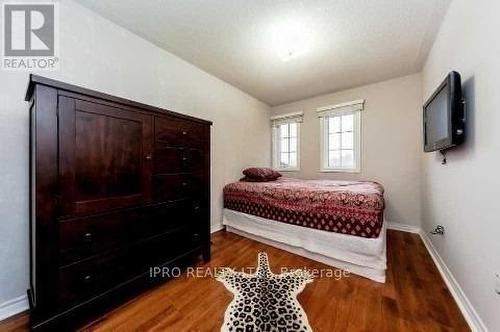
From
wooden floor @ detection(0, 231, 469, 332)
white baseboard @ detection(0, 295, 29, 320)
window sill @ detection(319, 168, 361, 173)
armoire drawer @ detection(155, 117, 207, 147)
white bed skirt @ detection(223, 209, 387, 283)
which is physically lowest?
wooden floor @ detection(0, 231, 469, 332)

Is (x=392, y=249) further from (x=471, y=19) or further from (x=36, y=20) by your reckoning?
(x=36, y=20)

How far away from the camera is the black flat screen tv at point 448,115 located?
134cm

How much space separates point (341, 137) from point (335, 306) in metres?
Result: 2.92

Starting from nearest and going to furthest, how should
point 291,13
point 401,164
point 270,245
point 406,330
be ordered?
point 406,330 < point 291,13 < point 270,245 < point 401,164

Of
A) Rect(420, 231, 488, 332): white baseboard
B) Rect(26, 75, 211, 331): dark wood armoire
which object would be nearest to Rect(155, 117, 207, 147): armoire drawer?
Rect(26, 75, 211, 331): dark wood armoire

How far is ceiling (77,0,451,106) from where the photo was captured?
173 centimetres

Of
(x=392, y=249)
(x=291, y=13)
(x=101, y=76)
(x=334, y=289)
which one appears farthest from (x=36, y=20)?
(x=392, y=249)

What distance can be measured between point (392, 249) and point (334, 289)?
1.23 meters

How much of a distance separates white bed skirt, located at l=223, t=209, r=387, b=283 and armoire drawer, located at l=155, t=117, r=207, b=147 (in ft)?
4.32

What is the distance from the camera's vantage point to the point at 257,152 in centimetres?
409

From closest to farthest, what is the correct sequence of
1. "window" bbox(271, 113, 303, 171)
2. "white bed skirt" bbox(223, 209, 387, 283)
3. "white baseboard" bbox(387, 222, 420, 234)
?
"white bed skirt" bbox(223, 209, 387, 283)
"white baseboard" bbox(387, 222, 420, 234)
"window" bbox(271, 113, 303, 171)

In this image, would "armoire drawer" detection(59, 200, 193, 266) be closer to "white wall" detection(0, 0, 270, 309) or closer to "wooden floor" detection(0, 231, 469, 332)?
A: "wooden floor" detection(0, 231, 469, 332)

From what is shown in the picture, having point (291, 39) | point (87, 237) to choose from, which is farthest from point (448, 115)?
A: point (87, 237)

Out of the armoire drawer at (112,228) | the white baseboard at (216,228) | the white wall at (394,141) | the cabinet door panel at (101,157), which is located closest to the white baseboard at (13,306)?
the armoire drawer at (112,228)
